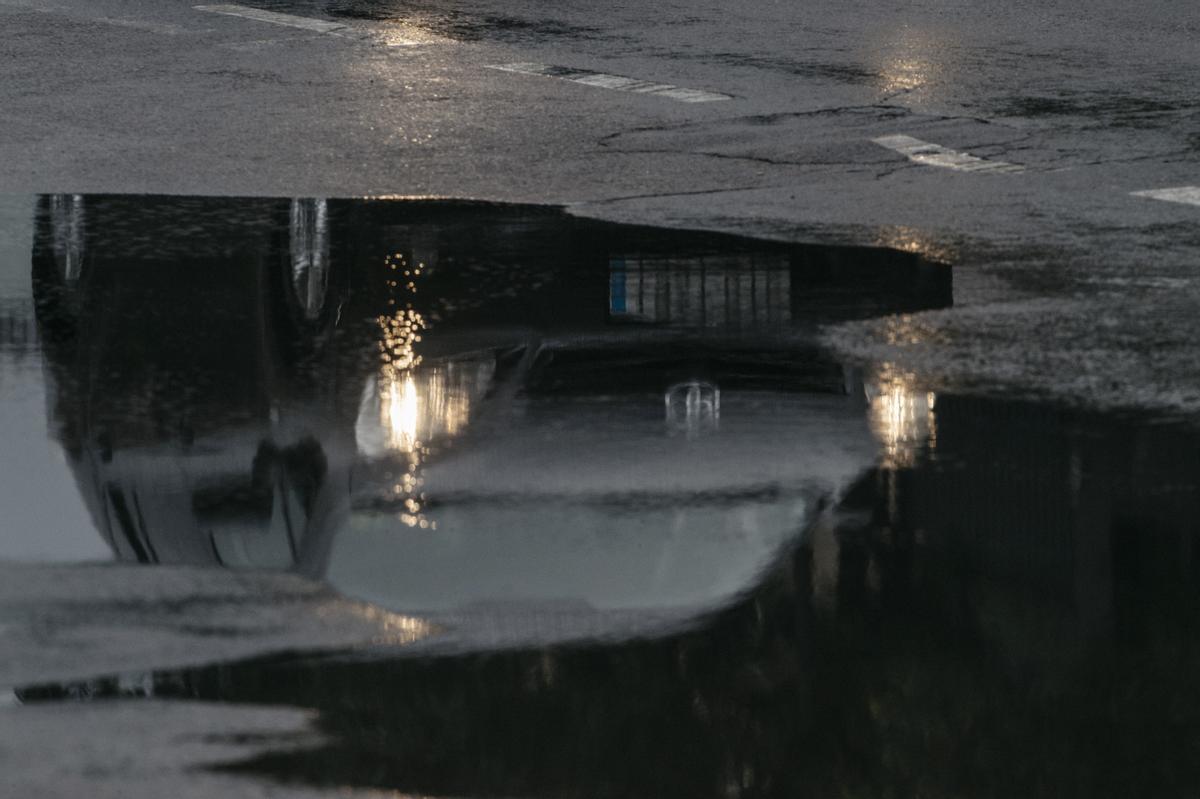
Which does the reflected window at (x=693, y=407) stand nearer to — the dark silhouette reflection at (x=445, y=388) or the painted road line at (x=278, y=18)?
the dark silhouette reflection at (x=445, y=388)

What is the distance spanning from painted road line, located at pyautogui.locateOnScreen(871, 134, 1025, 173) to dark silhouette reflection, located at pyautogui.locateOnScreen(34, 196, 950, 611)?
77.0 inches

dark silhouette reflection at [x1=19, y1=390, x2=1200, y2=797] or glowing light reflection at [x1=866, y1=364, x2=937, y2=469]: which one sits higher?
glowing light reflection at [x1=866, y1=364, x2=937, y2=469]

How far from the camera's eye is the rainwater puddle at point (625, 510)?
183 inches

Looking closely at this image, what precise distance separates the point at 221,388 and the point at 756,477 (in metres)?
1.92

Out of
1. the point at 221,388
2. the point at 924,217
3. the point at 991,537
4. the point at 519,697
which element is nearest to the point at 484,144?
the point at 924,217

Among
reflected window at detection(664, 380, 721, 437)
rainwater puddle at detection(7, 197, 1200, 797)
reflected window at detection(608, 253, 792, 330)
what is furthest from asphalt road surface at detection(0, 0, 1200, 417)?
reflected window at detection(664, 380, 721, 437)

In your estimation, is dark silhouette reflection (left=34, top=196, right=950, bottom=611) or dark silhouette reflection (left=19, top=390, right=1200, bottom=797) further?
dark silhouette reflection (left=34, top=196, right=950, bottom=611)

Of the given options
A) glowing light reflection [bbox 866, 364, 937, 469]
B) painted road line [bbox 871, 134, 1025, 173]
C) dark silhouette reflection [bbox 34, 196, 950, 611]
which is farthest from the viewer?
painted road line [bbox 871, 134, 1025, 173]

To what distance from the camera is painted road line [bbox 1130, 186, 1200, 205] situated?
10.1 meters

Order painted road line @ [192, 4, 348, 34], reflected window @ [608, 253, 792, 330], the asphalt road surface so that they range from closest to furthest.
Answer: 1. reflected window @ [608, 253, 792, 330]
2. the asphalt road surface
3. painted road line @ [192, 4, 348, 34]

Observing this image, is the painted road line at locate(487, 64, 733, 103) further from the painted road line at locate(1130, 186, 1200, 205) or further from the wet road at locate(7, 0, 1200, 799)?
the painted road line at locate(1130, 186, 1200, 205)

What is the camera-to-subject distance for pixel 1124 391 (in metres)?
7.20

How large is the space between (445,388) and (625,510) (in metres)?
1.43

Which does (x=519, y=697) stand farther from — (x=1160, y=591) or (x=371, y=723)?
(x=1160, y=591)
